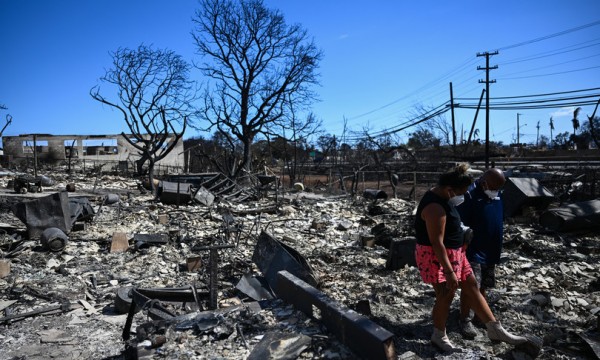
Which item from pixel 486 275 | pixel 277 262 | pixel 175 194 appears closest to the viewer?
pixel 486 275

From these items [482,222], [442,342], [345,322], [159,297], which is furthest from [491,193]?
[159,297]

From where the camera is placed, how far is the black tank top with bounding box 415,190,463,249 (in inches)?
119

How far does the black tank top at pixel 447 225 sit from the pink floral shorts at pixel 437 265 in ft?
0.17

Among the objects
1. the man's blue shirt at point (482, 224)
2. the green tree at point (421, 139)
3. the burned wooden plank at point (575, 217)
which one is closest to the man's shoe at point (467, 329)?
the man's blue shirt at point (482, 224)

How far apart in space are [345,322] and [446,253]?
3.03ft

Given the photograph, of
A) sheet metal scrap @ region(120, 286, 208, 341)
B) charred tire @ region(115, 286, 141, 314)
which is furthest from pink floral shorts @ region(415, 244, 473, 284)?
charred tire @ region(115, 286, 141, 314)

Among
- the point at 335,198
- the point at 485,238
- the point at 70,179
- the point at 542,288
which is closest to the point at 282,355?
the point at 485,238

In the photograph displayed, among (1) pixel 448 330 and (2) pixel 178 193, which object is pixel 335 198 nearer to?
(2) pixel 178 193

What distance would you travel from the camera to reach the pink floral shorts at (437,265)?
10.2 ft

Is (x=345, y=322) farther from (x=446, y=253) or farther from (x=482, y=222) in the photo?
(x=482, y=222)

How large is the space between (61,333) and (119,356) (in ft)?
3.70

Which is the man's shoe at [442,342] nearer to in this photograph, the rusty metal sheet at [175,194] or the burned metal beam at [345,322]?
the burned metal beam at [345,322]

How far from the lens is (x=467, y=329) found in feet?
11.4

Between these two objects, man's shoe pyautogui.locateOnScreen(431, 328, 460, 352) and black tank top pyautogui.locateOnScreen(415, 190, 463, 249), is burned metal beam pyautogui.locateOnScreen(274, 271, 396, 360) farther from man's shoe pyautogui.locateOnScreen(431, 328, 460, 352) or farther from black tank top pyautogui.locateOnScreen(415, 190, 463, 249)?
black tank top pyautogui.locateOnScreen(415, 190, 463, 249)
